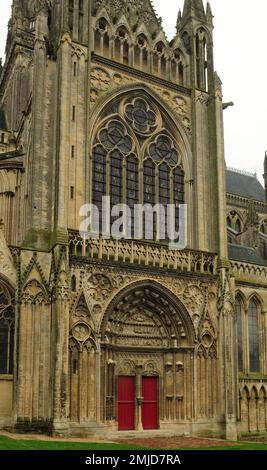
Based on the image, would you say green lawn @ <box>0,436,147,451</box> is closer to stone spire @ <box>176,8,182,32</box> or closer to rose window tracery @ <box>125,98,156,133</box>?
rose window tracery @ <box>125,98,156,133</box>

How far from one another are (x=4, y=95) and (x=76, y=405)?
75.1ft

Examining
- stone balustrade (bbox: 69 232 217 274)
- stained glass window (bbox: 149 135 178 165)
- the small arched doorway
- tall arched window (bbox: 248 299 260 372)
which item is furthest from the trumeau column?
stained glass window (bbox: 149 135 178 165)

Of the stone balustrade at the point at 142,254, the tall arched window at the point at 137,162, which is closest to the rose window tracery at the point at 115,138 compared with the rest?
the tall arched window at the point at 137,162

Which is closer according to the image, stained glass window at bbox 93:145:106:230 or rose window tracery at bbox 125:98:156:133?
stained glass window at bbox 93:145:106:230

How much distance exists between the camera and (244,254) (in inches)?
1239

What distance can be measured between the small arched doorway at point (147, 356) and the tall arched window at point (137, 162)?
3.20 meters

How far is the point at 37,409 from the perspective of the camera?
21453 mm

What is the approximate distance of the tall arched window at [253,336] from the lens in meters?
28.9

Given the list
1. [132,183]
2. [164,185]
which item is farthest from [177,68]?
[132,183]

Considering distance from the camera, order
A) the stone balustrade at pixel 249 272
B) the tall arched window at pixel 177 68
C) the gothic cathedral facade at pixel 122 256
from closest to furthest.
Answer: the gothic cathedral facade at pixel 122 256 < the stone balustrade at pixel 249 272 < the tall arched window at pixel 177 68

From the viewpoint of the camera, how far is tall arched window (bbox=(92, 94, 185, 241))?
87.1 feet

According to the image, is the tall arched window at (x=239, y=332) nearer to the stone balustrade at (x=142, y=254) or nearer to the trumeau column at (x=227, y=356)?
the trumeau column at (x=227, y=356)

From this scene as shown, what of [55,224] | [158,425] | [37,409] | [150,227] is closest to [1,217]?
[55,224]

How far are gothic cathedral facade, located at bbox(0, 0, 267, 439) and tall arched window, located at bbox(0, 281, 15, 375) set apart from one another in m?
0.05
